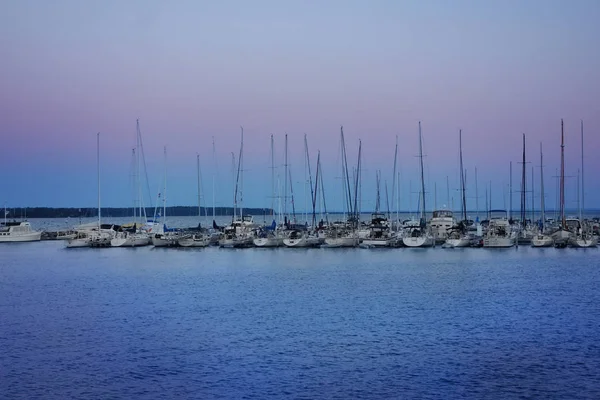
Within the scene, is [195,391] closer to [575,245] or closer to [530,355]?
[530,355]

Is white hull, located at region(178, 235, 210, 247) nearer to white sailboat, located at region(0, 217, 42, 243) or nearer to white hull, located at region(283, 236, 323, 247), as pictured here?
white hull, located at region(283, 236, 323, 247)

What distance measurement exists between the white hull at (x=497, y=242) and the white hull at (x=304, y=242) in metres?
18.6

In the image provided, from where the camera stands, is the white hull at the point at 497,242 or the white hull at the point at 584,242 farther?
the white hull at the point at 497,242

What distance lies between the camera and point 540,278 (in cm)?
5188

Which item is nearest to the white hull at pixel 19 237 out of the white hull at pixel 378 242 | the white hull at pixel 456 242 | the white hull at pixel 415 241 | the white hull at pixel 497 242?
the white hull at pixel 378 242

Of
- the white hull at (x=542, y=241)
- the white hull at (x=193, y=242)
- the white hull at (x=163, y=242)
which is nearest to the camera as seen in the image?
the white hull at (x=542, y=241)

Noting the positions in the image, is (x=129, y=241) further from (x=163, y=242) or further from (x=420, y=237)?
(x=420, y=237)

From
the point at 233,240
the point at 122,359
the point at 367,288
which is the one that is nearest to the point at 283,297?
the point at 367,288

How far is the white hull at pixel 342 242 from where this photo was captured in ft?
263

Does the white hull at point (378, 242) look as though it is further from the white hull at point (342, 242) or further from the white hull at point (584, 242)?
the white hull at point (584, 242)

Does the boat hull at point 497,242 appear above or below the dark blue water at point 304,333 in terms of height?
above

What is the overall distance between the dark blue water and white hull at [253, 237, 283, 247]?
21.3 m

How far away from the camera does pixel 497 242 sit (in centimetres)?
7712

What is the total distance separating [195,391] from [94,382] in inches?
143
